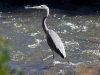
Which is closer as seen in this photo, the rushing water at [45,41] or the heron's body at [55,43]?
the rushing water at [45,41]

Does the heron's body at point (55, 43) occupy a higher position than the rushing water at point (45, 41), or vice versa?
the heron's body at point (55, 43)

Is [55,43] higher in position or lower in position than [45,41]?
higher

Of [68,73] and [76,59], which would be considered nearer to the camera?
[68,73]

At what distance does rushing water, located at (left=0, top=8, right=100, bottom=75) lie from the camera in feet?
19.3

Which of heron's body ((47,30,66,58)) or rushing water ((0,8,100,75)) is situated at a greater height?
heron's body ((47,30,66,58))

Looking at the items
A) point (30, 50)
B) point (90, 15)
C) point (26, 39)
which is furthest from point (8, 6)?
point (30, 50)

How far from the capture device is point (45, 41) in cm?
771

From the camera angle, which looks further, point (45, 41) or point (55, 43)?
point (45, 41)

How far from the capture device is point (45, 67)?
232 inches

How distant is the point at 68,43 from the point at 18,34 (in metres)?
1.48

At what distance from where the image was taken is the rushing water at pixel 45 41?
5.88 metres

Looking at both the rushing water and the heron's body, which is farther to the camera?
the heron's body

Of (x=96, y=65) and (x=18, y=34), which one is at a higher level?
(x=96, y=65)

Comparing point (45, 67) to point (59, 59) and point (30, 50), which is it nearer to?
point (59, 59)
